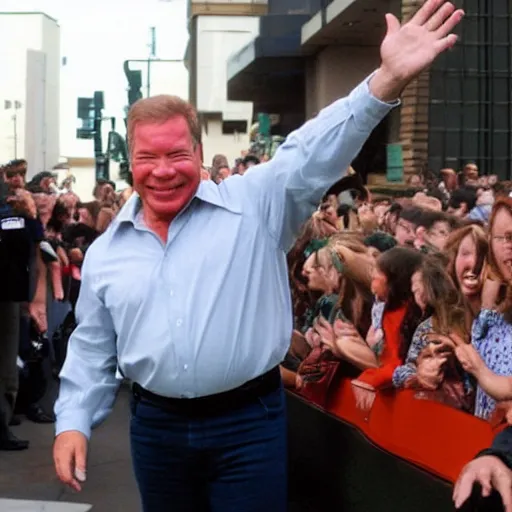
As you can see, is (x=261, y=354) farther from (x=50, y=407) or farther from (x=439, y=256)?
(x=50, y=407)

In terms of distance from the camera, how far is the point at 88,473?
8086mm

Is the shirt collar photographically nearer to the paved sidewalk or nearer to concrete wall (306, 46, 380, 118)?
the paved sidewalk

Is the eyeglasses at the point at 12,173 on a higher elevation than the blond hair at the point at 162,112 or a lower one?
higher

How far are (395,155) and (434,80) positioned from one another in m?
1.08

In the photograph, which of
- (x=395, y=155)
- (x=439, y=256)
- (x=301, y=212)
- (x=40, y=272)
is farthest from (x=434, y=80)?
(x=301, y=212)

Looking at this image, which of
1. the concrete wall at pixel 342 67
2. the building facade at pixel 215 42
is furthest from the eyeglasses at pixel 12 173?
A: the building facade at pixel 215 42

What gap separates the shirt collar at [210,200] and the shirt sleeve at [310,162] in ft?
0.19

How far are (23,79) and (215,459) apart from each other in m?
66.5

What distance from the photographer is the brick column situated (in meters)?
15.5

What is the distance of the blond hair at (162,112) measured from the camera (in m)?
3.40

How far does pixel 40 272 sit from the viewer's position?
10.1 meters

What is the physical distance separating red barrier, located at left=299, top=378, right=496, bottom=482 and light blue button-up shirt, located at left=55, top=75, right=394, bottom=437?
0.76 metres

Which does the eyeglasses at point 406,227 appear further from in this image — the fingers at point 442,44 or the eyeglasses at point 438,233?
the fingers at point 442,44

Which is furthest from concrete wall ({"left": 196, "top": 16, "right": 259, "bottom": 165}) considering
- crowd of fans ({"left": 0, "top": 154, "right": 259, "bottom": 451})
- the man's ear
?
the man's ear
